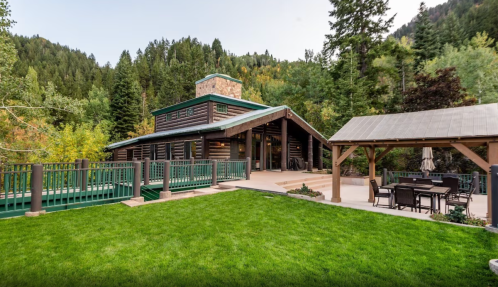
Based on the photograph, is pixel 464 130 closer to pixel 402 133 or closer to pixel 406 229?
pixel 402 133

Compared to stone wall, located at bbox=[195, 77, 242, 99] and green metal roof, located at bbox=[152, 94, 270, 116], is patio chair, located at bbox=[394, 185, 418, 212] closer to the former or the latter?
green metal roof, located at bbox=[152, 94, 270, 116]

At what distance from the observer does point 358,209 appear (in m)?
6.91

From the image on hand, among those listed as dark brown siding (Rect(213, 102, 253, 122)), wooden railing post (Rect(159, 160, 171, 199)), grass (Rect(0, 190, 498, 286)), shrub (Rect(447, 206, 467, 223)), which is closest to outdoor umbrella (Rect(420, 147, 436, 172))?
shrub (Rect(447, 206, 467, 223))

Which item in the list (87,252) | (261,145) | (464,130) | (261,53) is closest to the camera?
(87,252)

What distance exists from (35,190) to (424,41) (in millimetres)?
45551

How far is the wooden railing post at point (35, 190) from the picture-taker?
5719 millimetres

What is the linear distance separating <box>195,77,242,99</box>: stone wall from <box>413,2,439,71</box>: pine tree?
28.8 meters

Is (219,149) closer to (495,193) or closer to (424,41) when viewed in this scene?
(495,193)

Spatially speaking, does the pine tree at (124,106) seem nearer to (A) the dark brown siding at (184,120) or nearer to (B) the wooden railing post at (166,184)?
(A) the dark brown siding at (184,120)

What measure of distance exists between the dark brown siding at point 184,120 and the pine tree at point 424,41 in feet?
108

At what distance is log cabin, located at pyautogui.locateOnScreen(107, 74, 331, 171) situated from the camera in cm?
1405

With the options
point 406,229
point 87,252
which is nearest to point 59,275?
point 87,252

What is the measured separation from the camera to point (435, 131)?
6.32 meters

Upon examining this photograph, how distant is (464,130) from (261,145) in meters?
12.5
